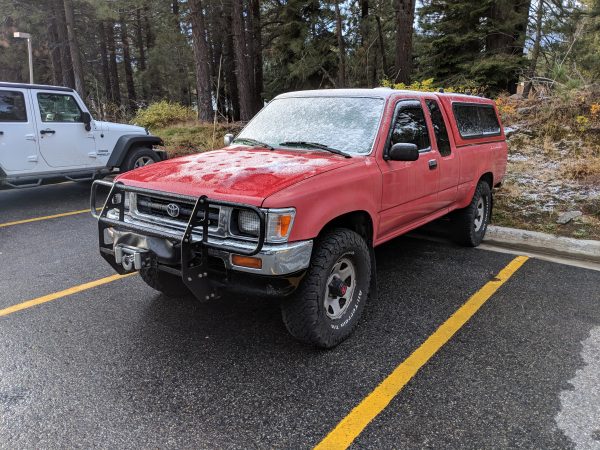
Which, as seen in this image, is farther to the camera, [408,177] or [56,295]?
[56,295]

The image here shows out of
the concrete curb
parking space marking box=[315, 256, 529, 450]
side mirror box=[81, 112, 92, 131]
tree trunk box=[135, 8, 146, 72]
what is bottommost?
parking space marking box=[315, 256, 529, 450]

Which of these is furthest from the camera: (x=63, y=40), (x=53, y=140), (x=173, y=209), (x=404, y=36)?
(x=63, y=40)

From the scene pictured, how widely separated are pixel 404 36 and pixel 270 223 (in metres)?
13.4

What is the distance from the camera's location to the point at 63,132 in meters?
8.16

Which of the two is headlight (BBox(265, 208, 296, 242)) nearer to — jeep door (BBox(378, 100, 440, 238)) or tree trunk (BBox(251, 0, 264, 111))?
jeep door (BBox(378, 100, 440, 238))

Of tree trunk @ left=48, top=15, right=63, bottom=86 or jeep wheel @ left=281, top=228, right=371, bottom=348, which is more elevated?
tree trunk @ left=48, top=15, right=63, bottom=86

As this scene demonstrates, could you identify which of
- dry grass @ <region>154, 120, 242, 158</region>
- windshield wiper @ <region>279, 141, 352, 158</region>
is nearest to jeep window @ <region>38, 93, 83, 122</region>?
dry grass @ <region>154, 120, 242, 158</region>

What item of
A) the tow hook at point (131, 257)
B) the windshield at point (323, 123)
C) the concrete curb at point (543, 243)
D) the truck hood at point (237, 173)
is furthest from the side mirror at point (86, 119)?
the concrete curb at point (543, 243)

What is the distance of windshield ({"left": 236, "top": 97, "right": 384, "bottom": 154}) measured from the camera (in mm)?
4008

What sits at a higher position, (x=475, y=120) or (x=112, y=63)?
(x=112, y=63)

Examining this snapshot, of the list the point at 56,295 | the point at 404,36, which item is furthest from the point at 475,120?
the point at 404,36

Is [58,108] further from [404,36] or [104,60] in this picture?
[104,60]

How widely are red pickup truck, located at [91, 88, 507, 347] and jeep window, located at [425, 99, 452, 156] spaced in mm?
20

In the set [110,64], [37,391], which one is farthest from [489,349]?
[110,64]
